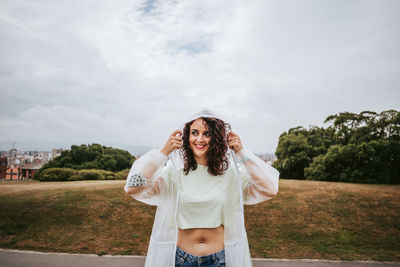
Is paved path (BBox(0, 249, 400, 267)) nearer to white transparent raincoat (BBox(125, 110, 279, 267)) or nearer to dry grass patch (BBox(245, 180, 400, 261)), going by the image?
dry grass patch (BBox(245, 180, 400, 261))

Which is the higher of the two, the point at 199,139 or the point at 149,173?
the point at 199,139

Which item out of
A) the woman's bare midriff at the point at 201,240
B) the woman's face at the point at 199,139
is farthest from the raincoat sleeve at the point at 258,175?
the woman's bare midriff at the point at 201,240

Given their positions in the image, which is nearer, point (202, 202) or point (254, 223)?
Result: point (202, 202)

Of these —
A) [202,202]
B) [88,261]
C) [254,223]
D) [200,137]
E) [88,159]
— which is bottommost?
[88,261]

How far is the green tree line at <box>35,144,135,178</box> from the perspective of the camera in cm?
1970

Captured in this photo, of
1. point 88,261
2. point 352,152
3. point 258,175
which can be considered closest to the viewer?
point 258,175

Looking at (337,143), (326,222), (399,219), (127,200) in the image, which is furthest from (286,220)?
(337,143)

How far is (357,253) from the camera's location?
612 cm

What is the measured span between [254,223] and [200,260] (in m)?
6.34

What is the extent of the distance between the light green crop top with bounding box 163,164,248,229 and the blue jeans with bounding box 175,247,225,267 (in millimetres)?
202

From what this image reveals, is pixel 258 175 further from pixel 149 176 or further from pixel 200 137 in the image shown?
pixel 149 176

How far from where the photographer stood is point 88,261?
5.36m

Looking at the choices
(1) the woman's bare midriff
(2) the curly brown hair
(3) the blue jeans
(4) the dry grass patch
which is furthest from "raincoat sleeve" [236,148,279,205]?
(4) the dry grass patch

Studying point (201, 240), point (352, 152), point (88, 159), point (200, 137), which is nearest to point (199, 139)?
point (200, 137)
